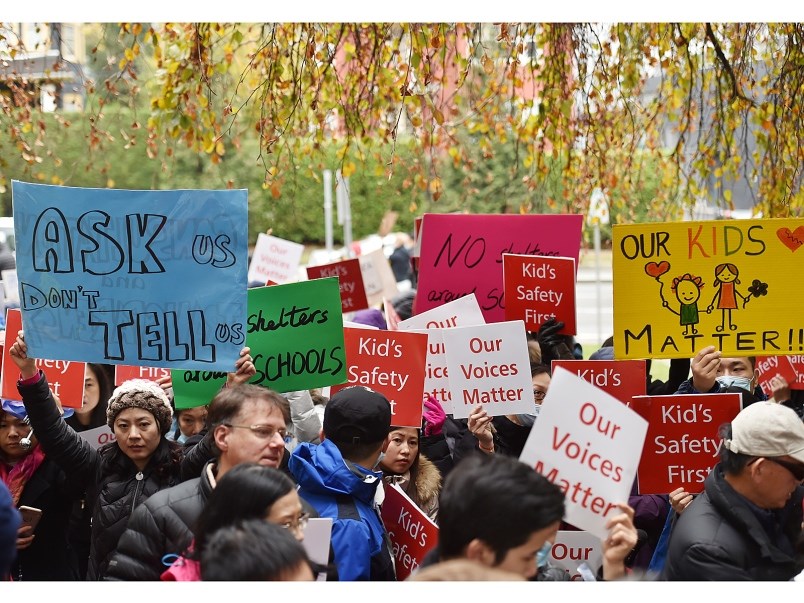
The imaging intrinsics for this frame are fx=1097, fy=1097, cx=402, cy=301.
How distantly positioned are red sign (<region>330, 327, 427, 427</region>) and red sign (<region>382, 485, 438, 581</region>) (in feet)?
2.25

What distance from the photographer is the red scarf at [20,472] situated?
4.50 m

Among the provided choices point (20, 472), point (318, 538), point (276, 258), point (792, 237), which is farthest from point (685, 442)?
point (276, 258)

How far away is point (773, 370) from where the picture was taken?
19.5 feet

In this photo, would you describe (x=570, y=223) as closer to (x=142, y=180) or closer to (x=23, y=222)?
(x=23, y=222)

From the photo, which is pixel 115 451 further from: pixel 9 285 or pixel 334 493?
pixel 9 285

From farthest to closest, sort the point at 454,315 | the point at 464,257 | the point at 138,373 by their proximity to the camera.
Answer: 1. the point at 464,257
2. the point at 454,315
3. the point at 138,373

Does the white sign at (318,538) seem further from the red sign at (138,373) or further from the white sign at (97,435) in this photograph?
the red sign at (138,373)

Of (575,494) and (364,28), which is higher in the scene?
(364,28)

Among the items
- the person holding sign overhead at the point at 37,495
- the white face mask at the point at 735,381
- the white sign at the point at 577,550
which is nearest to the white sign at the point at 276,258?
the white face mask at the point at 735,381

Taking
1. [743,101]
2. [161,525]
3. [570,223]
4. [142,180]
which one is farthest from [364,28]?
[142,180]

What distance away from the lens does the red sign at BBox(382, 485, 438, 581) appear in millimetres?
3928

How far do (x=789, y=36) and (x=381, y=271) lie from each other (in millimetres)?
4211

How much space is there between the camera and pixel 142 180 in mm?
32219

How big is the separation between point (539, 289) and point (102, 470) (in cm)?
261
